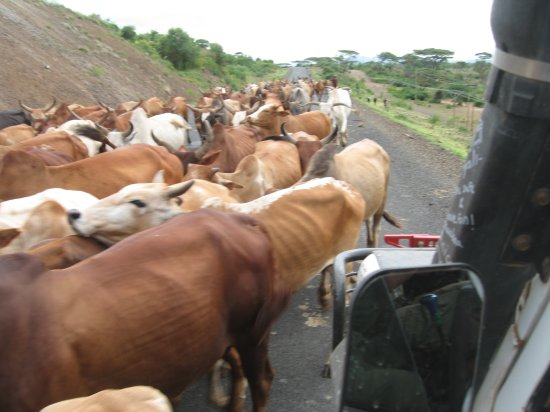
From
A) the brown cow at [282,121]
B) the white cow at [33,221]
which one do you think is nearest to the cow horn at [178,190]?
the white cow at [33,221]

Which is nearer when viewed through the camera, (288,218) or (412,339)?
(412,339)

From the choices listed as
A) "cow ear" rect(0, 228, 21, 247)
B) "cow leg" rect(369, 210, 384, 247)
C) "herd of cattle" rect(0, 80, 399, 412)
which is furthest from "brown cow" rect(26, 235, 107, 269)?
"cow leg" rect(369, 210, 384, 247)

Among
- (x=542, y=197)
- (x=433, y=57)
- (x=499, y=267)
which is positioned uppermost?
(x=542, y=197)

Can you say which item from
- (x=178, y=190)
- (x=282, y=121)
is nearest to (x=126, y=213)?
(x=178, y=190)

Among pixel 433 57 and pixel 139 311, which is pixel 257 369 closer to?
pixel 139 311

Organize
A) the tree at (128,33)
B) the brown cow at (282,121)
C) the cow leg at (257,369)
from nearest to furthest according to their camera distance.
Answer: the cow leg at (257,369) → the brown cow at (282,121) → the tree at (128,33)

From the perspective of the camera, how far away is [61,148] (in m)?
7.25

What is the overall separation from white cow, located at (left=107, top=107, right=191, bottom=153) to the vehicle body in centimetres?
704

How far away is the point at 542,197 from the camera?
136cm

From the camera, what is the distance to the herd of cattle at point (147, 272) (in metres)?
2.39

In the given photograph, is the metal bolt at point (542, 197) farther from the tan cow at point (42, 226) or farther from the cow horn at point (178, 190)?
the tan cow at point (42, 226)

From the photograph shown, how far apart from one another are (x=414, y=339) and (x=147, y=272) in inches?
62.4

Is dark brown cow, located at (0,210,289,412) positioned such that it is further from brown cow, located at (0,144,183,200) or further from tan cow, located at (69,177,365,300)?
brown cow, located at (0,144,183,200)

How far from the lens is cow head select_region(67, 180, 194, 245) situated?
3.60 meters
